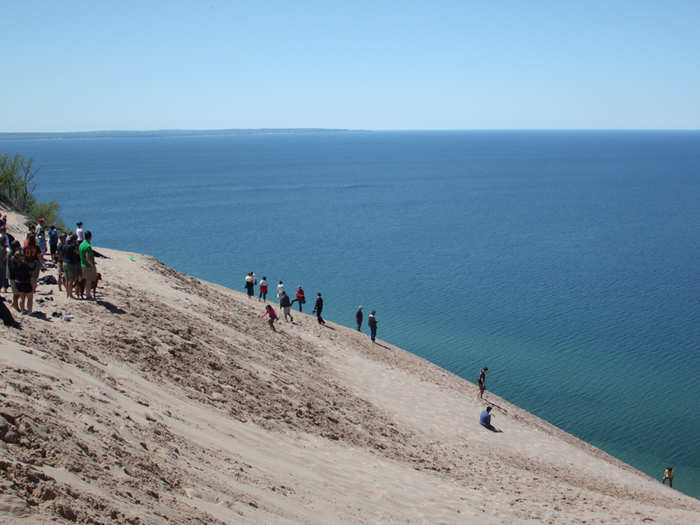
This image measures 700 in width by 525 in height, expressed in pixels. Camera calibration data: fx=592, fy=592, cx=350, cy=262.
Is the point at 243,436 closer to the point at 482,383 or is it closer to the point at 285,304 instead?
the point at 482,383

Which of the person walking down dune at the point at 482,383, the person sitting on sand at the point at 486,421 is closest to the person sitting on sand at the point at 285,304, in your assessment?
the person walking down dune at the point at 482,383

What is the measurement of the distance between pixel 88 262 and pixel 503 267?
44.1m

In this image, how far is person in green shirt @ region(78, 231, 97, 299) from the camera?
14.7 m

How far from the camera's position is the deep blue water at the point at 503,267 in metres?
28.4

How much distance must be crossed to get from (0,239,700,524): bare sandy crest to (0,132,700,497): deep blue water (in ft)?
22.8

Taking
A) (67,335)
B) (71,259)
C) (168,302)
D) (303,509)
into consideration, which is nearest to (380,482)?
(303,509)

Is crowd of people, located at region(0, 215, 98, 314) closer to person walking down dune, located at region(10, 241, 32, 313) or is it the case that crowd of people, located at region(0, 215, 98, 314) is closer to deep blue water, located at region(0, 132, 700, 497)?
person walking down dune, located at region(10, 241, 32, 313)

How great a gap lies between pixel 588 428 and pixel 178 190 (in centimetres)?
9750

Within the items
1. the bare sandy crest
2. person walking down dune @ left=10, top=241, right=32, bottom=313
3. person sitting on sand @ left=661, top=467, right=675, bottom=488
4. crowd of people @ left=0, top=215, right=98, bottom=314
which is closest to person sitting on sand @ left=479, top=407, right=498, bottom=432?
the bare sandy crest

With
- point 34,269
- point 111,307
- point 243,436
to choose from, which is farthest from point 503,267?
point 34,269

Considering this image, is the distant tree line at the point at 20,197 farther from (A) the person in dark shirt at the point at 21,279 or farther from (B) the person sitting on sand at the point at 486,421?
(B) the person sitting on sand at the point at 486,421

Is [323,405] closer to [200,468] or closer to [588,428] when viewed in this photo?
[200,468]

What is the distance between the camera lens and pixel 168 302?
20016mm

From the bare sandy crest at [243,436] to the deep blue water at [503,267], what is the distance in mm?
6956
